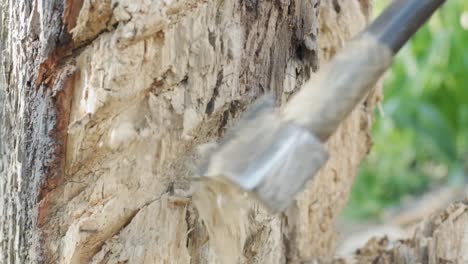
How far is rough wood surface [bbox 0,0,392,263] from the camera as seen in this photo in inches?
29.9

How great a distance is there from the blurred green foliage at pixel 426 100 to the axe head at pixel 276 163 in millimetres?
1387

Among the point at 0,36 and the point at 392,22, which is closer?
the point at 392,22

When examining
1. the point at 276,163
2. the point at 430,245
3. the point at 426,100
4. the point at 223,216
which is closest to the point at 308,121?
the point at 276,163

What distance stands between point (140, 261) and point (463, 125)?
2.46 m

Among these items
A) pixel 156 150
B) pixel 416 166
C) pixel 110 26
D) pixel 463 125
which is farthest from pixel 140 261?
pixel 416 166

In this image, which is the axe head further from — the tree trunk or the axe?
the tree trunk

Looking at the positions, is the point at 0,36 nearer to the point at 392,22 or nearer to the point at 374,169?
the point at 392,22

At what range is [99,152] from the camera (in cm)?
79

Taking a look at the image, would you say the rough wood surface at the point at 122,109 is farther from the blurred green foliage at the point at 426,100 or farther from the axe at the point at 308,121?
the blurred green foliage at the point at 426,100

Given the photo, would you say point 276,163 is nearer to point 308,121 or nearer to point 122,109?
point 308,121

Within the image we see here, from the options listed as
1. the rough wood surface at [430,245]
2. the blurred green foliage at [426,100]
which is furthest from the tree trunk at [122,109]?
the blurred green foliage at [426,100]

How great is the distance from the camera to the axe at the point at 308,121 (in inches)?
23.0

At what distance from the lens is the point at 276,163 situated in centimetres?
58

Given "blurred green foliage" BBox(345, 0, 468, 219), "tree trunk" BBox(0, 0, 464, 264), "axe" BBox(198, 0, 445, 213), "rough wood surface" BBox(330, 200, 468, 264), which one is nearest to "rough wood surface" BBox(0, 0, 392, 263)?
"tree trunk" BBox(0, 0, 464, 264)
